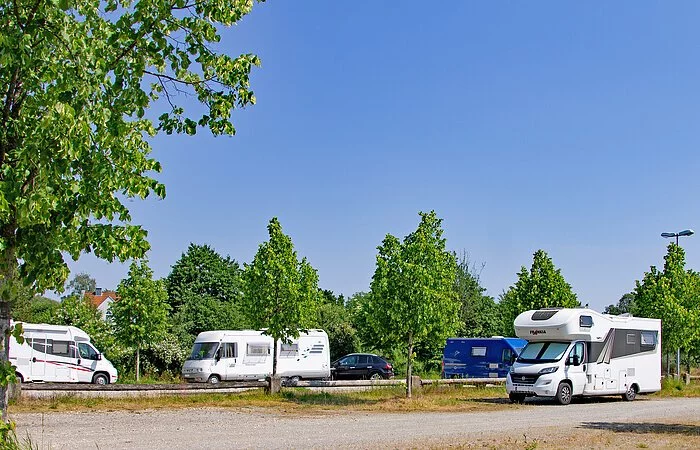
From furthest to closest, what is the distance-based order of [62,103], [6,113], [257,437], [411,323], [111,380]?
1. [111,380]
2. [411,323]
3. [257,437]
4. [6,113]
5. [62,103]

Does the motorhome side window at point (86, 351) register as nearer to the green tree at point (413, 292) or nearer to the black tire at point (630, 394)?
the green tree at point (413, 292)

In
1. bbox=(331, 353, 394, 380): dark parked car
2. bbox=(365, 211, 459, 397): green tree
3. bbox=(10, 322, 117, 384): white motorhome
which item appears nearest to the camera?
bbox=(365, 211, 459, 397): green tree

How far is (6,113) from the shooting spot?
6.93 meters

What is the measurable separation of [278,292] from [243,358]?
777 cm

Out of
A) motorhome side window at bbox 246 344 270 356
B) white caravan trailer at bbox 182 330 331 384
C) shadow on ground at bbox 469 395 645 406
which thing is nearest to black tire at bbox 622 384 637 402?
shadow on ground at bbox 469 395 645 406

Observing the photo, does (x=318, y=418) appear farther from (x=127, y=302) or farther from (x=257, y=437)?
(x=127, y=302)

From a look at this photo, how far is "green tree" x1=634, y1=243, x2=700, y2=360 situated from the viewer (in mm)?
35250

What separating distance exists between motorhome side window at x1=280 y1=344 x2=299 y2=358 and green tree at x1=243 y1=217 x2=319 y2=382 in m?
8.02

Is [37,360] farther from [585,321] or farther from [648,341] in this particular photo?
[648,341]

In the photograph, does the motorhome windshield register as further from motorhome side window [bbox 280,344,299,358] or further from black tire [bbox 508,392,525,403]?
motorhome side window [bbox 280,344,299,358]

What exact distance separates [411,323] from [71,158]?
63.6 ft

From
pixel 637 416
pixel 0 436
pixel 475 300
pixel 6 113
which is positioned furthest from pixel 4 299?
pixel 475 300

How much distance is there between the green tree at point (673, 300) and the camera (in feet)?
116

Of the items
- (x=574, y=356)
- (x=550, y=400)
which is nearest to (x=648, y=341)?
(x=574, y=356)
